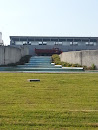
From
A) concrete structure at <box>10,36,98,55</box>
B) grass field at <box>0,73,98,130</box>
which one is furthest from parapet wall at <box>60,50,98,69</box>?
concrete structure at <box>10,36,98,55</box>

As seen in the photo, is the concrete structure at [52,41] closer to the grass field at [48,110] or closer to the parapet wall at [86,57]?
the parapet wall at [86,57]

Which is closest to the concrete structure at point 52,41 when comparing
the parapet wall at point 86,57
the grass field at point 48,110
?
the parapet wall at point 86,57

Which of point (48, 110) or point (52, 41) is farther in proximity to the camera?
point (52, 41)

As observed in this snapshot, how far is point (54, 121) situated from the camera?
15.1ft

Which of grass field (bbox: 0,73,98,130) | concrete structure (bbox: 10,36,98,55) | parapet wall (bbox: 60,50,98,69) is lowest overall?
grass field (bbox: 0,73,98,130)

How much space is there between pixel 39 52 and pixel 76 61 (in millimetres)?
31533

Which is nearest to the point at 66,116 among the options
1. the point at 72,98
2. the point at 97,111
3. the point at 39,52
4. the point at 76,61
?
the point at 97,111

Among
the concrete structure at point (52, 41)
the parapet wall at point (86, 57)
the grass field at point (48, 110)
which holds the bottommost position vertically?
the grass field at point (48, 110)

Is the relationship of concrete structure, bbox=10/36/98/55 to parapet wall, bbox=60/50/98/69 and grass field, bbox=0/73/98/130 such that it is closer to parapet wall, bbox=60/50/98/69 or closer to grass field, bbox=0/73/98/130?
parapet wall, bbox=60/50/98/69

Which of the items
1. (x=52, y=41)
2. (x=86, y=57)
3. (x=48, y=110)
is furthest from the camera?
(x=52, y=41)

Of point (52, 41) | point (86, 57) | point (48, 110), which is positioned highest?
point (52, 41)

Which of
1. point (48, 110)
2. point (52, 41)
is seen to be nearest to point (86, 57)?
point (48, 110)

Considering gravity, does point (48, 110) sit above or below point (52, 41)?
below

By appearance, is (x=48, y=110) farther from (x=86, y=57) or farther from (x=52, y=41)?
(x=52, y=41)
